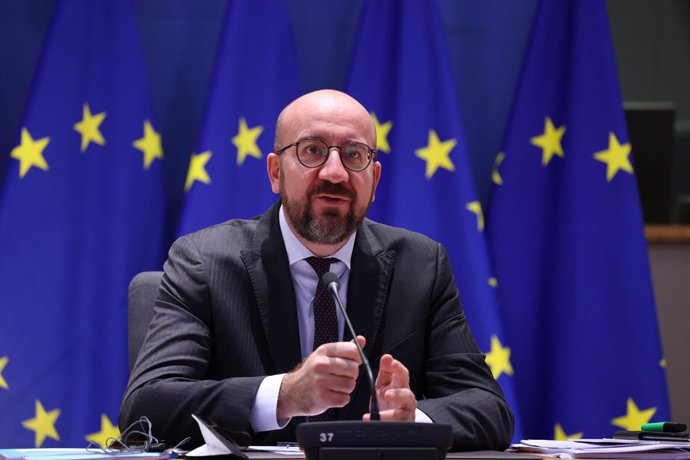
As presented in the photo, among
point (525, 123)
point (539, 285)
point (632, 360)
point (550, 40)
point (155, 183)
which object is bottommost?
point (632, 360)

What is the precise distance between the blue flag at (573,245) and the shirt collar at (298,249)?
130 cm

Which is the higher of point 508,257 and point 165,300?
point 508,257

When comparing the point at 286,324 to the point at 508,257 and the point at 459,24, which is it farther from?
the point at 459,24

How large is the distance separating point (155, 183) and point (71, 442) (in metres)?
1.00

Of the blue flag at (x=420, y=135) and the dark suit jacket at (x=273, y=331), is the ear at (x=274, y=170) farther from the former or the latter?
the blue flag at (x=420, y=135)

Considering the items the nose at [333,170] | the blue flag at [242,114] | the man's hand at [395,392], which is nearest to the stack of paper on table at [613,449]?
the man's hand at [395,392]

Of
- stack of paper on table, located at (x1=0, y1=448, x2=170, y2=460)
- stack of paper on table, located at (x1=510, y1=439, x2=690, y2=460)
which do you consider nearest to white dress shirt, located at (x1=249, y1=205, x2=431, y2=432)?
stack of paper on table, located at (x1=510, y1=439, x2=690, y2=460)

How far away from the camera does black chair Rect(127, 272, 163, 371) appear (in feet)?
8.70

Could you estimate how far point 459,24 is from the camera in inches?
163

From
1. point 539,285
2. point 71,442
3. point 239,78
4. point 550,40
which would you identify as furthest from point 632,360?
point 71,442

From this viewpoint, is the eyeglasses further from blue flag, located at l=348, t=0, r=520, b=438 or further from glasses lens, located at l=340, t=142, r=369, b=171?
blue flag, located at l=348, t=0, r=520, b=438

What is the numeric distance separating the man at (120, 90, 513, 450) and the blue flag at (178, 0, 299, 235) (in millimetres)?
815

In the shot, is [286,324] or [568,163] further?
[568,163]

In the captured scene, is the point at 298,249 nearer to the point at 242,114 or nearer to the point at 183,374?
the point at 183,374
